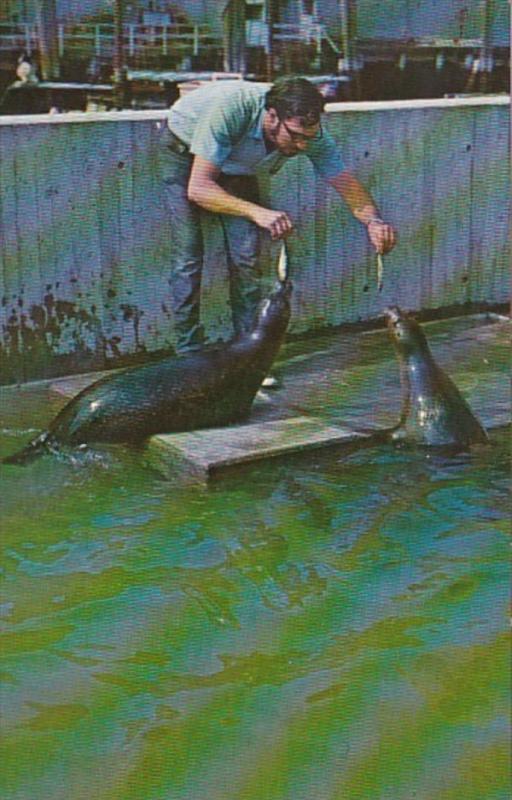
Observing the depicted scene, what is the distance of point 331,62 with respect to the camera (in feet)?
22.5

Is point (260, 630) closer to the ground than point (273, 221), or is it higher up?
closer to the ground

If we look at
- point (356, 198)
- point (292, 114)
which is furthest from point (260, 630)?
point (356, 198)

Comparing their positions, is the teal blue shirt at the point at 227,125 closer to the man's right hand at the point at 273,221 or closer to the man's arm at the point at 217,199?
the man's arm at the point at 217,199

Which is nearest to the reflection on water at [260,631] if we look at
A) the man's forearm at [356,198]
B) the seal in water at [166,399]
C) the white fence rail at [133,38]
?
the seal in water at [166,399]

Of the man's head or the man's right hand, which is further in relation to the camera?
the man's head

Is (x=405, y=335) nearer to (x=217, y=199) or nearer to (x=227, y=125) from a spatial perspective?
(x=217, y=199)

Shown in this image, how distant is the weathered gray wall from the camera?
466cm

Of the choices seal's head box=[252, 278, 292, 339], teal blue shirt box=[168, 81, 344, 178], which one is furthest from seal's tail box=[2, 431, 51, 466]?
teal blue shirt box=[168, 81, 344, 178]

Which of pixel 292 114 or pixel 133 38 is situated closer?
pixel 292 114

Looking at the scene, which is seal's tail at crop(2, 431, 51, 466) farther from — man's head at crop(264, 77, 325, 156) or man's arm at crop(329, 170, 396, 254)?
man's arm at crop(329, 170, 396, 254)

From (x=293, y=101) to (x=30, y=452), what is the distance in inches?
62.7

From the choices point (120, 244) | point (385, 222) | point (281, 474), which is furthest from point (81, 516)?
point (385, 222)

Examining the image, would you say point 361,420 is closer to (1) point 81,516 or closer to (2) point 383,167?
(1) point 81,516

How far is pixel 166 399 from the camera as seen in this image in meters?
4.02
